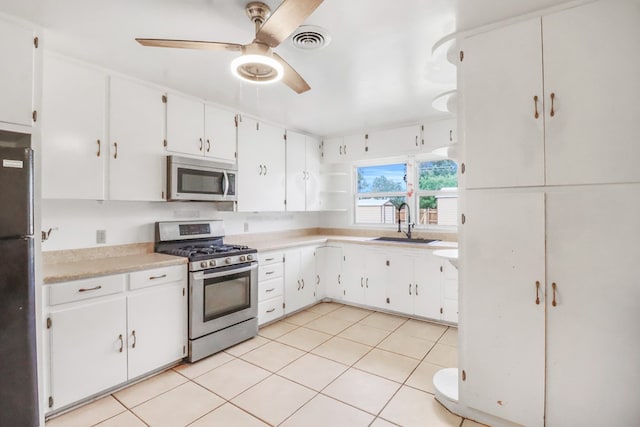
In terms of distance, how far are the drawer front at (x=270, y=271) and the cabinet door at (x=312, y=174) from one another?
1.20 metres

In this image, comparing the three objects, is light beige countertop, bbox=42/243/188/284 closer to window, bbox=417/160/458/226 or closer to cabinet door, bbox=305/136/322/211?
cabinet door, bbox=305/136/322/211

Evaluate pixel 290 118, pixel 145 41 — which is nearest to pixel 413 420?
pixel 145 41

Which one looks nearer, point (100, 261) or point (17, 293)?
point (17, 293)

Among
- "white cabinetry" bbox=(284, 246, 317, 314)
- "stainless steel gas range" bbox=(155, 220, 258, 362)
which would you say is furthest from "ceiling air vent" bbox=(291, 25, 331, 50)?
"white cabinetry" bbox=(284, 246, 317, 314)

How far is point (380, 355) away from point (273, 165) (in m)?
A: 2.55

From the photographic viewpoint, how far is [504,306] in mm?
1855

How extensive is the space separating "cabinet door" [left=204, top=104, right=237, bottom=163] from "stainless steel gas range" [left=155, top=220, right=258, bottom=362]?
2.61 ft

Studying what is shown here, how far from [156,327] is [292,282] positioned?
5.54ft

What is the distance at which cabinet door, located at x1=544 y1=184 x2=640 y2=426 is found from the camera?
61.1 inches

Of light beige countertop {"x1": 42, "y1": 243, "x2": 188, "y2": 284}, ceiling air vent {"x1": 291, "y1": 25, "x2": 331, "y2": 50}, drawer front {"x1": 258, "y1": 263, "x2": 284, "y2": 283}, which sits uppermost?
ceiling air vent {"x1": 291, "y1": 25, "x2": 331, "y2": 50}

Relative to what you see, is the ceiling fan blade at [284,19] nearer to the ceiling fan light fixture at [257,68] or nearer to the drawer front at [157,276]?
the ceiling fan light fixture at [257,68]

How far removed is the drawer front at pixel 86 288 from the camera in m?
1.97

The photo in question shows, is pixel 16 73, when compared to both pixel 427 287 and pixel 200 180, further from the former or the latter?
pixel 427 287

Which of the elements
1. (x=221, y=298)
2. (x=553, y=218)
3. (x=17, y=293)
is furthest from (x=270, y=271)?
(x=553, y=218)
